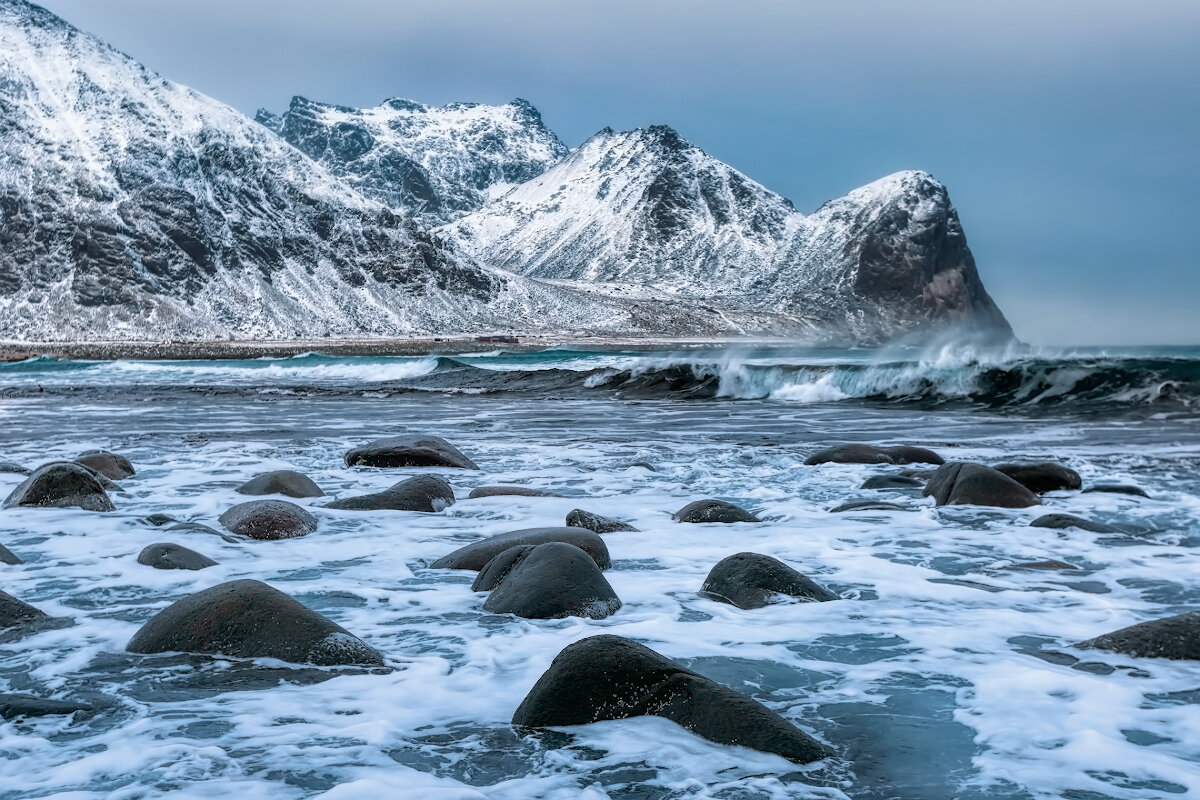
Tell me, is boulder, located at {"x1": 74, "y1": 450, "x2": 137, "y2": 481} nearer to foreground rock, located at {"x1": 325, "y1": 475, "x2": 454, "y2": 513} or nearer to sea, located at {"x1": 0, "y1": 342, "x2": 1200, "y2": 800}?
sea, located at {"x1": 0, "y1": 342, "x2": 1200, "y2": 800}

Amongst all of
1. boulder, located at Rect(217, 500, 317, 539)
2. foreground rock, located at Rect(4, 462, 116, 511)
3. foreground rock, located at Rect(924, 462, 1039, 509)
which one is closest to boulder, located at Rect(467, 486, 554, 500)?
boulder, located at Rect(217, 500, 317, 539)

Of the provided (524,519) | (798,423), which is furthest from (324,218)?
(524,519)

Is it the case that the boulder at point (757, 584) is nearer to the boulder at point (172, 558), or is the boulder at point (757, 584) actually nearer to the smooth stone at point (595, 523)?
the smooth stone at point (595, 523)

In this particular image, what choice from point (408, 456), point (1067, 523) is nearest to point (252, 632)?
point (1067, 523)

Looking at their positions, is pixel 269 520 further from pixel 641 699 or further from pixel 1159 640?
pixel 1159 640

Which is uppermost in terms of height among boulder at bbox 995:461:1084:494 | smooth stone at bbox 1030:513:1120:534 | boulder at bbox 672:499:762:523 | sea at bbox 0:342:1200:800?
boulder at bbox 995:461:1084:494

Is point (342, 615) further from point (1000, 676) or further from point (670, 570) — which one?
point (1000, 676)

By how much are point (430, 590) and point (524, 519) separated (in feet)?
9.12

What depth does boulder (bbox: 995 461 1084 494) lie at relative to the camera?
37.8 ft

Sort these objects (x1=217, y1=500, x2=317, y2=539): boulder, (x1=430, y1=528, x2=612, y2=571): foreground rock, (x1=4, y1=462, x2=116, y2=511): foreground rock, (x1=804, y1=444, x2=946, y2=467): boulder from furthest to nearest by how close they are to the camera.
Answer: (x1=804, y1=444, x2=946, y2=467): boulder, (x1=4, y1=462, x2=116, y2=511): foreground rock, (x1=217, y1=500, x2=317, y2=539): boulder, (x1=430, y1=528, x2=612, y2=571): foreground rock

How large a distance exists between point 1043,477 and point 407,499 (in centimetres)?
713

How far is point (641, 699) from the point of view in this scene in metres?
4.50

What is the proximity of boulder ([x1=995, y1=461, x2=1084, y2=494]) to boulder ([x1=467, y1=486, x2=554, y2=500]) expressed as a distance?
5206 mm

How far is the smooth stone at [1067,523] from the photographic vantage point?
29.6 ft
